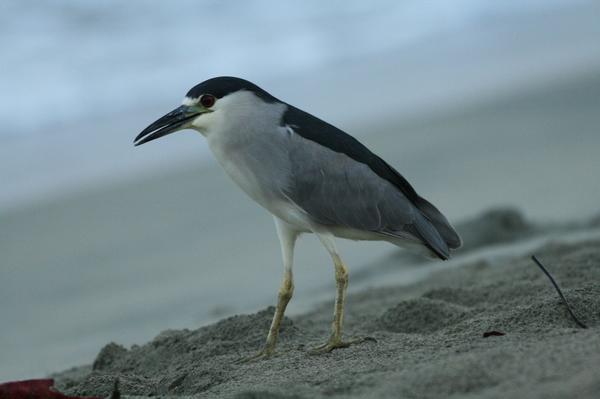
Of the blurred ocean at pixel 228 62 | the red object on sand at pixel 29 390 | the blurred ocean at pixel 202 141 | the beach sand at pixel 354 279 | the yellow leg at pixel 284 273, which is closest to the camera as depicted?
the red object on sand at pixel 29 390

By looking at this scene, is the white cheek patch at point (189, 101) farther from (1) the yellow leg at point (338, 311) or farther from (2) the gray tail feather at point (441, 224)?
(2) the gray tail feather at point (441, 224)

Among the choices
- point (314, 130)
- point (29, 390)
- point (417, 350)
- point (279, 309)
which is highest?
point (314, 130)

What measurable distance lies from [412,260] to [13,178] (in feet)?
29.4

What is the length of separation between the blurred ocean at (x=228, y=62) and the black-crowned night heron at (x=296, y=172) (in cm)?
924

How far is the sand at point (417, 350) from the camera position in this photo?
3363mm

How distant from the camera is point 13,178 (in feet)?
51.0

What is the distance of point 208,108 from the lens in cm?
509

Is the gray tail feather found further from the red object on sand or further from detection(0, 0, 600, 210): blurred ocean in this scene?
detection(0, 0, 600, 210): blurred ocean

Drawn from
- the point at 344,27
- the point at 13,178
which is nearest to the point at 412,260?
the point at 13,178

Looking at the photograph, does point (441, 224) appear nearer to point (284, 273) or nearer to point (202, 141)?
point (284, 273)

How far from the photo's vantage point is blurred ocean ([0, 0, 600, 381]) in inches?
339

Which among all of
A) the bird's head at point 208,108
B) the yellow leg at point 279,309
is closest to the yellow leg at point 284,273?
the yellow leg at point 279,309

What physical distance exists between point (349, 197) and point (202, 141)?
11509mm

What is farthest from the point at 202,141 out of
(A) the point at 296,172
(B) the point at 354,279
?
(A) the point at 296,172
